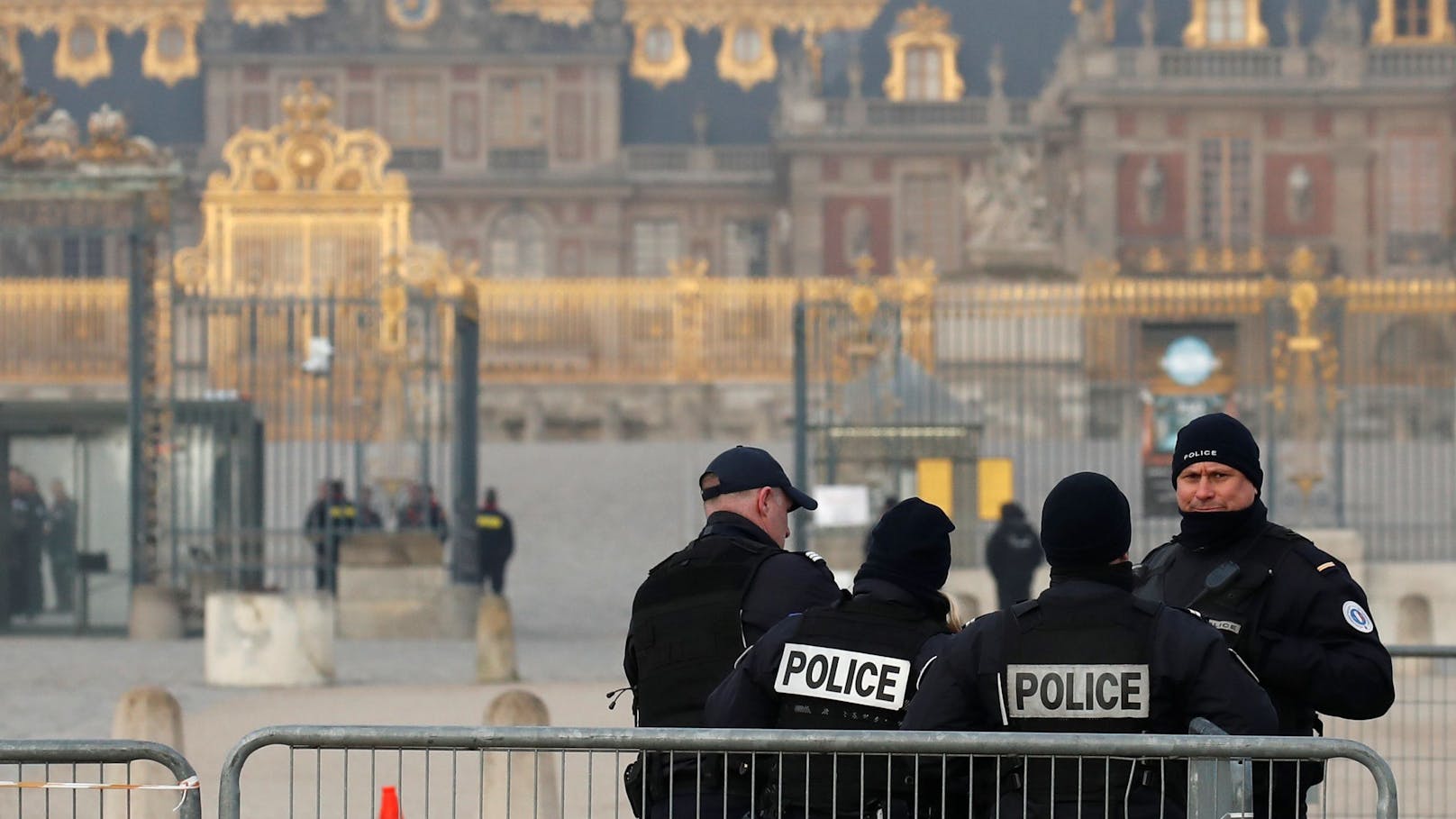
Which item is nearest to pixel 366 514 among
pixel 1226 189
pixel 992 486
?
pixel 992 486

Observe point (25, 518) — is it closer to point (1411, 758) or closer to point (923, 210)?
point (1411, 758)

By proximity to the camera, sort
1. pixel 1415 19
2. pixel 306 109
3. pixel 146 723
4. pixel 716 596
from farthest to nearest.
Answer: pixel 1415 19
pixel 306 109
pixel 146 723
pixel 716 596

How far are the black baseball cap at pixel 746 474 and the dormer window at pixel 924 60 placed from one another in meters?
50.5

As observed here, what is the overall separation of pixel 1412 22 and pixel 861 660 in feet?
165

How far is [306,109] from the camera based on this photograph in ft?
88.9

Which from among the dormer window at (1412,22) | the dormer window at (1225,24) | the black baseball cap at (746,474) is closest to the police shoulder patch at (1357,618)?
the black baseball cap at (746,474)

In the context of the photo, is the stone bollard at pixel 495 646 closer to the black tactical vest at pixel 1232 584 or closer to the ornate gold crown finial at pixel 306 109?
the black tactical vest at pixel 1232 584

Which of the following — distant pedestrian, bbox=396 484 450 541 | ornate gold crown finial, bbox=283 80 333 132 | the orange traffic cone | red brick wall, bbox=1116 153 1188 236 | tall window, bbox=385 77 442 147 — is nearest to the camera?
the orange traffic cone

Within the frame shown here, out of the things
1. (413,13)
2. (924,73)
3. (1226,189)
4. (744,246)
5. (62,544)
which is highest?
(413,13)

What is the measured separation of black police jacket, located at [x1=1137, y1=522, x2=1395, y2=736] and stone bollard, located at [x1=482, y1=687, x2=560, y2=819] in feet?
9.72

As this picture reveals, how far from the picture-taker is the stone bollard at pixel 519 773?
8508 mm

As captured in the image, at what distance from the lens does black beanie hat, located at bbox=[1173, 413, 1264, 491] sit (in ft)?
18.9

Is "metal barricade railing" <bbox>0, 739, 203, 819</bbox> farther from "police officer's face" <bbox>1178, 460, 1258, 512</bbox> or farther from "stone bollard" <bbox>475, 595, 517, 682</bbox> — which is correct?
"stone bollard" <bbox>475, 595, 517, 682</bbox>

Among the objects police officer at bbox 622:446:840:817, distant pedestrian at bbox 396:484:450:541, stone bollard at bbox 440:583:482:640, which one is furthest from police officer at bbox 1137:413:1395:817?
stone bollard at bbox 440:583:482:640
